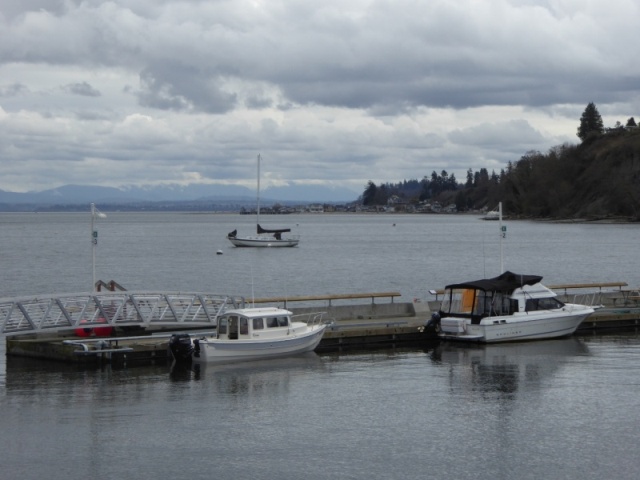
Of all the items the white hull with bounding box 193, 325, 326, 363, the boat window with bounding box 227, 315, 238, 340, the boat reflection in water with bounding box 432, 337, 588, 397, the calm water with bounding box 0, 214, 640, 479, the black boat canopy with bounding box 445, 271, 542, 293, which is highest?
the black boat canopy with bounding box 445, 271, 542, 293

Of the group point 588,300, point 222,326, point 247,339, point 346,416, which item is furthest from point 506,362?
point 588,300

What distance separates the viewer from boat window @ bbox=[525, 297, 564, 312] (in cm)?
4502

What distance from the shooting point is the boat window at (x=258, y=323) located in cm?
3931

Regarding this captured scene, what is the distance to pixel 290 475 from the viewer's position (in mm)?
24469

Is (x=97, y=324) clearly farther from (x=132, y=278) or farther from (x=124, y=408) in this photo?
(x=132, y=278)

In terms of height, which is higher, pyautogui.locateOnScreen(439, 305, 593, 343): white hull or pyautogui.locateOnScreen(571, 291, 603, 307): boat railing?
pyautogui.locateOnScreen(571, 291, 603, 307): boat railing

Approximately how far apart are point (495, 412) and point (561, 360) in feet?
35.0

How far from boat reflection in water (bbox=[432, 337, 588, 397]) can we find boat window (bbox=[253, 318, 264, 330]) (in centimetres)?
749

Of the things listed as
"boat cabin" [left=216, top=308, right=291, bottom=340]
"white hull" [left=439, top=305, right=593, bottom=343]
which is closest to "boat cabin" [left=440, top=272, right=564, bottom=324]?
"white hull" [left=439, top=305, right=593, bottom=343]

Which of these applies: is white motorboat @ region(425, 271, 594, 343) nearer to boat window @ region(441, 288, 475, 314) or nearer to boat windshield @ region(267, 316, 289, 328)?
boat window @ region(441, 288, 475, 314)

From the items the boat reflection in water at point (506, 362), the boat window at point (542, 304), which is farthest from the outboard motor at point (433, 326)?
the boat window at point (542, 304)

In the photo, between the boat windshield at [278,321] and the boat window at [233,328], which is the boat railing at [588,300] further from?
the boat window at [233,328]

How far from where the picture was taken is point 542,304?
45.4 m

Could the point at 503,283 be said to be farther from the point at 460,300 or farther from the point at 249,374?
the point at 249,374
